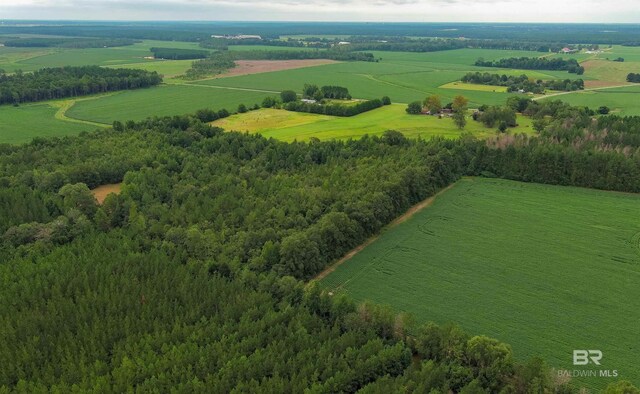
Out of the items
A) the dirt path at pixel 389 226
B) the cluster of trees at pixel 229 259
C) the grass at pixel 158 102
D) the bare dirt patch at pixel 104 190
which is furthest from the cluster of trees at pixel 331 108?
the bare dirt patch at pixel 104 190

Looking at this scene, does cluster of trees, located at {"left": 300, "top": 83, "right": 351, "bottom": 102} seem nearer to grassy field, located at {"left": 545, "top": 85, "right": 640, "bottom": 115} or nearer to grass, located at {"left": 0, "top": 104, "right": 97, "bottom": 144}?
grassy field, located at {"left": 545, "top": 85, "right": 640, "bottom": 115}

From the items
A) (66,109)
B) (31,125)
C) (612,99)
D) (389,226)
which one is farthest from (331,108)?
(612,99)

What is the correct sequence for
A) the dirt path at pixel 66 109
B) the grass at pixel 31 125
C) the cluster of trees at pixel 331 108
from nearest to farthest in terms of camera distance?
the grass at pixel 31 125, the dirt path at pixel 66 109, the cluster of trees at pixel 331 108

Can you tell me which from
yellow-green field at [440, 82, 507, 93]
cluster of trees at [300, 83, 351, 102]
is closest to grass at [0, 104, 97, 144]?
cluster of trees at [300, 83, 351, 102]

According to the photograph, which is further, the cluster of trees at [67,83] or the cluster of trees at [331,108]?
the cluster of trees at [67,83]

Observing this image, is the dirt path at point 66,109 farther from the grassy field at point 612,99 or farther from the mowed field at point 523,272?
the grassy field at point 612,99
